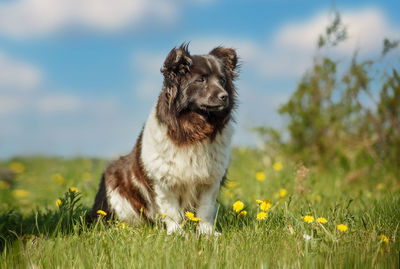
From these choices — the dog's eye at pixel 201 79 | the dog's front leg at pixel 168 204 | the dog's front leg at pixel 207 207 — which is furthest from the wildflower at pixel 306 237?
the dog's eye at pixel 201 79

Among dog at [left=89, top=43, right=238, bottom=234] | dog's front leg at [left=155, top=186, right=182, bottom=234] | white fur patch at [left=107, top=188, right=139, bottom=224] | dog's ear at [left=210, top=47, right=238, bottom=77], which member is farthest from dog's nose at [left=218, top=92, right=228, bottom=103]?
white fur patch at [left=107, top=188, right=139, bottom=224]

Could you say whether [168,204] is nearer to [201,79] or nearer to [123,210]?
[123,210]

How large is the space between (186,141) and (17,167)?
26.3 ft

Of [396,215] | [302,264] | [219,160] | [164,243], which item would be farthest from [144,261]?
[396,215]

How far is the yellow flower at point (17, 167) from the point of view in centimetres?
991

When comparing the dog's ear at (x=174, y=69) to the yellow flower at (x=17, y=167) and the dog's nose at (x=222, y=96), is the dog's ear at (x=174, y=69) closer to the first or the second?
the dog's nose at (x=222, y=96)

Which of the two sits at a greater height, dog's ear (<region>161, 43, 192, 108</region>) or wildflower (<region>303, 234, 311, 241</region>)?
dog's ear (<region>161, 43, 192, 108</region>)

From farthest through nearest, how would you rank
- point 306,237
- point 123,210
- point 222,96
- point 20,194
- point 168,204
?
point 20,194
point 123,210
point 168,204
point 222,96
point 306,237

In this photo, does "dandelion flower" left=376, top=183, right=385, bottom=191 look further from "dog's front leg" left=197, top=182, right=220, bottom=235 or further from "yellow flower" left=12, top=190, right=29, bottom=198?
"yellow flower" left=12, top=190, right=29, bottom=198

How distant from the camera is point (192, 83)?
3.71 m

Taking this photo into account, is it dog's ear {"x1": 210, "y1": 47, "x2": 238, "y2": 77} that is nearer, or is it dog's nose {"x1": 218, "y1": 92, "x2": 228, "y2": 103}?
dog's nose {"x1": 218, "y1": 92, "x2": 228, "y2": 103}

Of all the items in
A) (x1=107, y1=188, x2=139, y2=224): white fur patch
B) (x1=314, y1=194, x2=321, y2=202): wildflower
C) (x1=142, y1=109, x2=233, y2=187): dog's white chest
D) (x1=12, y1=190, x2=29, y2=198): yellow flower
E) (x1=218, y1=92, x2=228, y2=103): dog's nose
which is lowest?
(x1=12, y1=190, x2=29, y2=198): yellow flower

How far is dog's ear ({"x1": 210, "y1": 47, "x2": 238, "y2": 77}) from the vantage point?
4.14 meters

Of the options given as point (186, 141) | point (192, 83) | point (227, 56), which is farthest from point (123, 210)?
point (227, 56)
